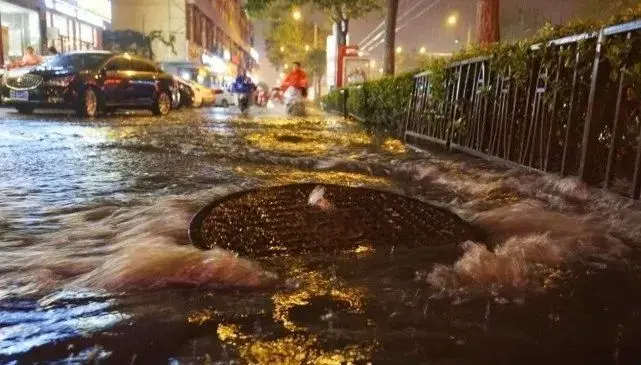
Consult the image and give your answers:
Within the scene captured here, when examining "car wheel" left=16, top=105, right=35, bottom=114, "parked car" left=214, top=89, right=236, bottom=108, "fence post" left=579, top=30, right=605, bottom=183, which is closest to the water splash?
"fence post" left=579, top=30, right=605, bottom=183

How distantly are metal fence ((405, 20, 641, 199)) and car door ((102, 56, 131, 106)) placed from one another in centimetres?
1085

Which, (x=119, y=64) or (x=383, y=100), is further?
(x=119, y=64)

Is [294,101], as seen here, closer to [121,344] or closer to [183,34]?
[121,344]

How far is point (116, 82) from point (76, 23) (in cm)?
1726

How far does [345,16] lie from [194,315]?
29393 mm

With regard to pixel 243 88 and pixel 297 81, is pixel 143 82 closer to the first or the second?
pixel 297 81

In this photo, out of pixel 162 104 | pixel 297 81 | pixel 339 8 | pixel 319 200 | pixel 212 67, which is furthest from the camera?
pixel 212 67

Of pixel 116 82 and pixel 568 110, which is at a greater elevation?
pixel 116 82

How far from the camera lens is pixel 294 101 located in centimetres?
2064

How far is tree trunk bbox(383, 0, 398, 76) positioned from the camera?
20.8 meters

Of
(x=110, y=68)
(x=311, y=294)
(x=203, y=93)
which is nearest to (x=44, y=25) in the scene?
(x=203, y=93)

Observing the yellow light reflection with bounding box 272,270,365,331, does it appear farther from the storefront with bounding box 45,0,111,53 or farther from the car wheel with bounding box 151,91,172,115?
the storefront with bounding box 45,0,111,53

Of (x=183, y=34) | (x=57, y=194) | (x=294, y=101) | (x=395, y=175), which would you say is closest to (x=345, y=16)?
(x=294, y=101)

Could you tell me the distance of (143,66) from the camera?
17.4 meters
